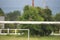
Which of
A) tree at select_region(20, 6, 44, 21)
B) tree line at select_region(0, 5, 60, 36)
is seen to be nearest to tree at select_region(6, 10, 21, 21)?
tree line at select_region(0, 5, 60, 36)

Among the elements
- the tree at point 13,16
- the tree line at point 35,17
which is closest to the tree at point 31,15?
the tree line at point 35,17

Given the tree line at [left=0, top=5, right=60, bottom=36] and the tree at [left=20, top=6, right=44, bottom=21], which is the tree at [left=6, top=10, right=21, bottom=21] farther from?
the tree at [left=20, top=6, right=44, bottom=21]

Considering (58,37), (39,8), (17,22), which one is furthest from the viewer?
(39,8)

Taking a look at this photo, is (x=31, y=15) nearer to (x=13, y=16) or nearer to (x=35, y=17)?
(x=35, y=17)

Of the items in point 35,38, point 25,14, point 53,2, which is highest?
point 53,2

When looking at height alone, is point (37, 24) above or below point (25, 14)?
below

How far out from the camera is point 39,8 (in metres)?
2.39

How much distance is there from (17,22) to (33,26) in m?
0.29

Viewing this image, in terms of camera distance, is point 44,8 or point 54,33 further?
point 44,8

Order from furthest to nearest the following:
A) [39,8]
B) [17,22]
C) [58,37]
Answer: [39,8] → [17,22] → [58,37]

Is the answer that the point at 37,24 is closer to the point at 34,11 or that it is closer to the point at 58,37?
the point at 34,11

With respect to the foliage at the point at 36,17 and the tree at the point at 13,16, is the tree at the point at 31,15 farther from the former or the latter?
the tree at the point at 13,16

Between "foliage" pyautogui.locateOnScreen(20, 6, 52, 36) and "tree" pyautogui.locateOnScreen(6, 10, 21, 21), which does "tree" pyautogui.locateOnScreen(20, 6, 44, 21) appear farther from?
"tree" pyautogui.locateOnScreen(6, 10, 21, 21)

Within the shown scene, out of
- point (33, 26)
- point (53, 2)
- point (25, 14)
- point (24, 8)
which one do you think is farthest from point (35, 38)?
point (53, 2)
